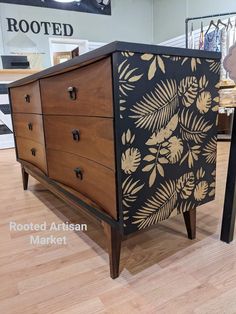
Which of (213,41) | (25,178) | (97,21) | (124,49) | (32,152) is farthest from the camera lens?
(97,21)

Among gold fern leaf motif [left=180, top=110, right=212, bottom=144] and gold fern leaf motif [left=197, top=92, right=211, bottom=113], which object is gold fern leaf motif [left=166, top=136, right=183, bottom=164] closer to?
gold fern leaf motif [left=180, top=110, right=212, bottom=144]

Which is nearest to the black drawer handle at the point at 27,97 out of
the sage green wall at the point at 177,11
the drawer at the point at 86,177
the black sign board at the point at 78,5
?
the drawer at the point at 86,177

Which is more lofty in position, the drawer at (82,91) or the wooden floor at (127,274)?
the drawer at (82,91)

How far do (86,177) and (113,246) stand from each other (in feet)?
0.89

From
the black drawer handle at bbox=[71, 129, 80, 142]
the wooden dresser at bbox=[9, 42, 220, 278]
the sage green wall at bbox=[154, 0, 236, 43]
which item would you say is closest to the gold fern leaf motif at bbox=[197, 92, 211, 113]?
the wooden dresser at bbox=[9, 42, 220, 278]

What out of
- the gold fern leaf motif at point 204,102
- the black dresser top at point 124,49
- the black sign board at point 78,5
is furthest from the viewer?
the black sign board at point 78,5

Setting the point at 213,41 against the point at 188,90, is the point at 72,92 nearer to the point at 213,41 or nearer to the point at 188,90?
the point at 188,90

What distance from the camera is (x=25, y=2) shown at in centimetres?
449

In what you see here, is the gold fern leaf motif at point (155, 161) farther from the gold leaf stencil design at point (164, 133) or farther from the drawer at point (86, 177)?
the drawer at point (86, 177)

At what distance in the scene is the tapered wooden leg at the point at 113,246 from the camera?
0.87 metres

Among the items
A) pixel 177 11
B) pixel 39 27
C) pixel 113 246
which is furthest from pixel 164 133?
pixel 177 11

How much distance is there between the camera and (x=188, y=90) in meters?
0.87

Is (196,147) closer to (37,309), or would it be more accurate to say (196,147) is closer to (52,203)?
(37,309)

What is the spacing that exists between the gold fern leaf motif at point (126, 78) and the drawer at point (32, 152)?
2.39 ft
